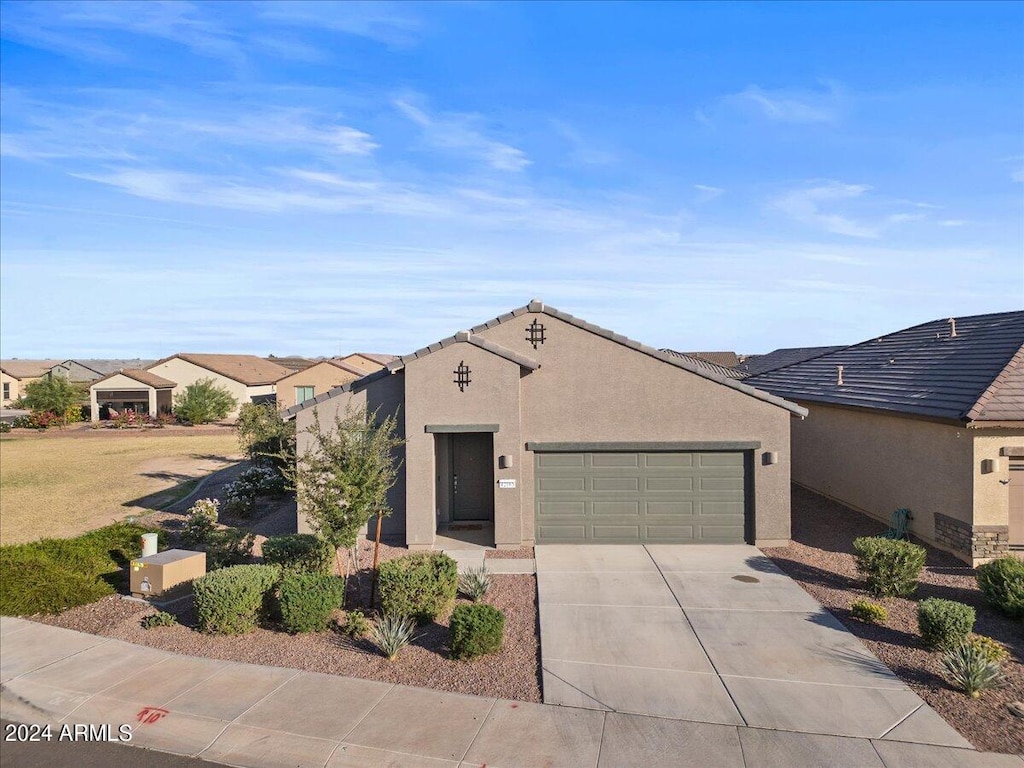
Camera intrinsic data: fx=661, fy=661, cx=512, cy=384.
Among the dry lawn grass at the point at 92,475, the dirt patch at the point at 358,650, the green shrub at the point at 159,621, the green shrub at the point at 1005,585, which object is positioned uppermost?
the green shrub at the point at 1005,585

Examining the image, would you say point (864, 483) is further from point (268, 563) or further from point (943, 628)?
point (268, 563)

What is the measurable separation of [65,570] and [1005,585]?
50.3 feet

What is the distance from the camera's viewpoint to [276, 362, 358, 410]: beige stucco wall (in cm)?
4897

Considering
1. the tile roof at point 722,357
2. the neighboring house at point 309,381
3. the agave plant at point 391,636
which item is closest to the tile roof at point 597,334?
the agave plant at point 391,636

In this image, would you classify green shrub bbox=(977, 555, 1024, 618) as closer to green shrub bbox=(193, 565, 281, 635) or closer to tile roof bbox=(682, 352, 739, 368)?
green shrub bbox=(193, 565, 281, 635)

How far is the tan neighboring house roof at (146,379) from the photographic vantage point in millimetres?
50438

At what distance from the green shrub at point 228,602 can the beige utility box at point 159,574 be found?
1.51m

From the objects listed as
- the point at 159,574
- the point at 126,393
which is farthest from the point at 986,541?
the point at 126,393

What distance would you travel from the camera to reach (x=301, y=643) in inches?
373

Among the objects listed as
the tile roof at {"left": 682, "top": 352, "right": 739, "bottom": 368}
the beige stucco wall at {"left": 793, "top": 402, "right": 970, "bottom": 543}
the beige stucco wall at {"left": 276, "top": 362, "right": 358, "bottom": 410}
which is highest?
the tile roof at {"left": 682, "top": 352, "right": 739, "bottom": 368}

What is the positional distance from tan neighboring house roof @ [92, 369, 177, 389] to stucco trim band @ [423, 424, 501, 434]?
44.0 metres

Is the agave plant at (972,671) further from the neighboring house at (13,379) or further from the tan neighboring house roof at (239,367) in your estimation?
the neighboring house at (13,379)

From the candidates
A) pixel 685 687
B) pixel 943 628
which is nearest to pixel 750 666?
pixel 685 687

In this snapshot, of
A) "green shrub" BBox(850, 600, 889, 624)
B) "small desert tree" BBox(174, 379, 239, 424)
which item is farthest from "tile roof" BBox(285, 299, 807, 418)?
"small desert tree" BBox(174, 379, 239, 424)
